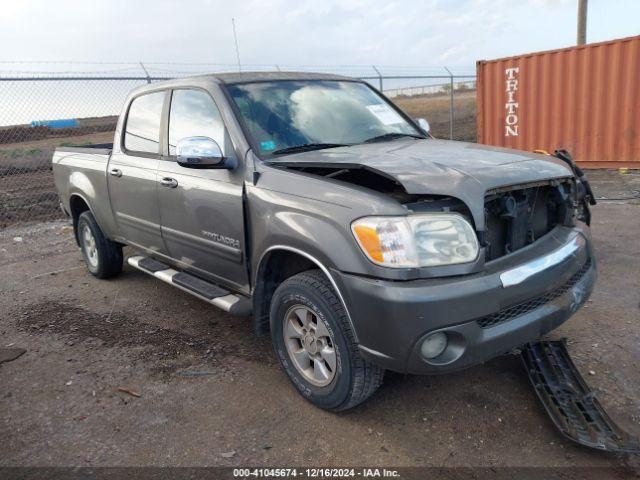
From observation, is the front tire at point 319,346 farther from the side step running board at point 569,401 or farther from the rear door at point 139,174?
the rear door at point 139,174

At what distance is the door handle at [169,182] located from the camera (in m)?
3.75

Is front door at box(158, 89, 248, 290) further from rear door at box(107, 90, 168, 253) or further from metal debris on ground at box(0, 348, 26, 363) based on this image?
metal debris on ground at box(0, 348, 26, 363)

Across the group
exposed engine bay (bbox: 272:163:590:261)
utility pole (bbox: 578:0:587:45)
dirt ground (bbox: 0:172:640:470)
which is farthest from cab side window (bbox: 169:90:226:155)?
utility pole (bbox: 578:0:587:45)

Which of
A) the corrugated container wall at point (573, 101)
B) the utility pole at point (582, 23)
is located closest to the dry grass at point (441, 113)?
the utility pole at point (582, 23)

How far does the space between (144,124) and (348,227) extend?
2624mm

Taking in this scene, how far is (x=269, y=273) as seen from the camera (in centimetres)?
319

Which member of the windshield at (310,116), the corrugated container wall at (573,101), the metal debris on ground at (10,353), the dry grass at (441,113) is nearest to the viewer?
the windshield at (310,116)

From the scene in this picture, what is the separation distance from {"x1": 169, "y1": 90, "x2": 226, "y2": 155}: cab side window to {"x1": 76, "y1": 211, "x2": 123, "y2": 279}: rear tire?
189 centimetres

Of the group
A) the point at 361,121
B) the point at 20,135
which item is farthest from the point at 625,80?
the point at 20,135

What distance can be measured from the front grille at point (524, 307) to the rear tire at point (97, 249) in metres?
4.05

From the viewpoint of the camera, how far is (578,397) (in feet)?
9.29

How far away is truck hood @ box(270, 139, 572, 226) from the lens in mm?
2516

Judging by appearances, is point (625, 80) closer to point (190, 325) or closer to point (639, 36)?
point (639, 36)

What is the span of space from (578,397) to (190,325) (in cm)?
285
